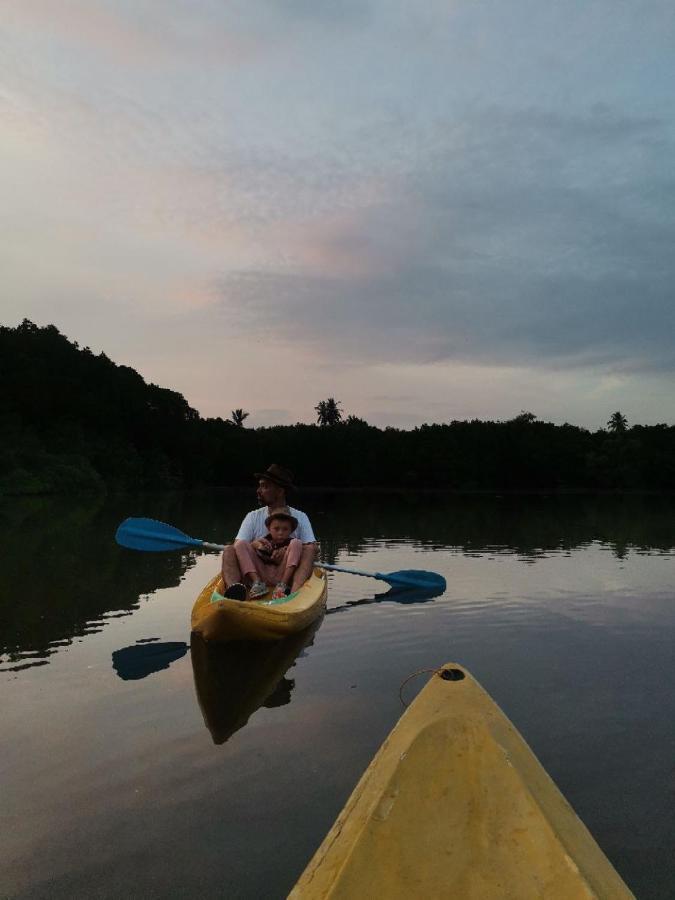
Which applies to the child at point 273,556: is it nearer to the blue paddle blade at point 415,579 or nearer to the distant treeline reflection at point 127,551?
the distant treeline reflection at point 127,551

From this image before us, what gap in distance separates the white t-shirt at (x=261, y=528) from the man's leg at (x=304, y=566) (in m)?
0.16

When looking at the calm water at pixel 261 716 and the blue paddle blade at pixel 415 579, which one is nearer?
the calm water at pixel 261 716

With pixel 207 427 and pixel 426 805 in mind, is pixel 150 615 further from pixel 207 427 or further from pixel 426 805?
pixel 207 427

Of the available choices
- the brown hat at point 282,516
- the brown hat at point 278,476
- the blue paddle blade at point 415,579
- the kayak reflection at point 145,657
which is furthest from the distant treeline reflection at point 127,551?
the brown hat at point 278,476

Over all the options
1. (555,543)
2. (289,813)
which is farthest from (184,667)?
(555,543)

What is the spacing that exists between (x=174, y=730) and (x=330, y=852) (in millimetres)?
2492

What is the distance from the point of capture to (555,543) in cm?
1608

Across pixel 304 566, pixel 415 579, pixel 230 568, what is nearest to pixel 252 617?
pixel 230 568

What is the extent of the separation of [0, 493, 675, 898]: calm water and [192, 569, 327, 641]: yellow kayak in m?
0.25

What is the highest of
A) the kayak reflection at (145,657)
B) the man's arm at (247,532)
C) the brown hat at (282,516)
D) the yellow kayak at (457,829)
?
the brown hat at (282,516)

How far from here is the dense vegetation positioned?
44781mm

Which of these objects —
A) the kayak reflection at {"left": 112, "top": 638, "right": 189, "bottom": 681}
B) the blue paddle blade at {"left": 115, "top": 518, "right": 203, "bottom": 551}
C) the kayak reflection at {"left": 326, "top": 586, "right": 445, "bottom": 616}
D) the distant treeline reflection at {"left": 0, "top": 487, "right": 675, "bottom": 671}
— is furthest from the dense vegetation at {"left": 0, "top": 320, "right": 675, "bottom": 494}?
the kayak reflection at {"left": 112, "top": 638, "right": 189, "bottom": 681}

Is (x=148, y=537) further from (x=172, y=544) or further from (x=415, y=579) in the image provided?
(x=415, y=579)

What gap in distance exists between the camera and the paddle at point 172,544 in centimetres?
912
